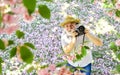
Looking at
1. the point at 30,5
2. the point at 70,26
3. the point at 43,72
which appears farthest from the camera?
the point at 70,26

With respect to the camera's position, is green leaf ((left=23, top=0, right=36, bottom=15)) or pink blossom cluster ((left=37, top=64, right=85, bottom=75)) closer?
green leaf ((left=23, top=0, right=36, bottom=15))

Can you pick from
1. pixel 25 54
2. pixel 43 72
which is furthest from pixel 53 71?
pixel 25 54

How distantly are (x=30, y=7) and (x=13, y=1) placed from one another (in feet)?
0.33

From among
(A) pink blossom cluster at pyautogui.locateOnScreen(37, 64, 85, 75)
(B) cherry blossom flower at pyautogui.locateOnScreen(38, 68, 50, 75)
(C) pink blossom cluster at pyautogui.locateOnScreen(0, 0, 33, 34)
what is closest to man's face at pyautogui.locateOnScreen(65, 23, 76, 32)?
(A) pink blossom cluster at pyautogui.locateOnScreen(37, 64, 85, 75)

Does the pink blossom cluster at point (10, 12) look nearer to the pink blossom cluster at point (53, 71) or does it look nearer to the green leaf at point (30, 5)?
the green leaf at point (30, 5)

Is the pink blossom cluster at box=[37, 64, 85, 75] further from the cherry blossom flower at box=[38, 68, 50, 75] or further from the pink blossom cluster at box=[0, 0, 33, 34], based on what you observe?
the pink blossom cluster at box=[0, 0, 33, 34]

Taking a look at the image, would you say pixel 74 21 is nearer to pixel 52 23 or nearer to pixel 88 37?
pixel 88 37

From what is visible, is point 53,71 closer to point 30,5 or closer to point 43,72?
point 43,72

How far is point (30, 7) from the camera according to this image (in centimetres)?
104

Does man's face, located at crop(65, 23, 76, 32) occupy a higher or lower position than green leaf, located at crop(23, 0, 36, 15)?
lower

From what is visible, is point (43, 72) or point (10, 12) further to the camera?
point (43, 72)

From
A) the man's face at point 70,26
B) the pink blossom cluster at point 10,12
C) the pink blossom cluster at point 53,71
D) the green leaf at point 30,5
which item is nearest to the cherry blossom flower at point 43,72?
the pink blossom cluster at point 53,71

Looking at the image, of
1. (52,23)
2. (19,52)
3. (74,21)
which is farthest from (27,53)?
(52,23)

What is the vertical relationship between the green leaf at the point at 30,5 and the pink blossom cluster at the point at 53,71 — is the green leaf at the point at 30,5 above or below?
above
